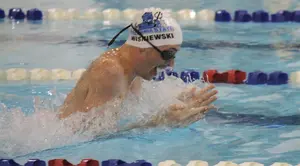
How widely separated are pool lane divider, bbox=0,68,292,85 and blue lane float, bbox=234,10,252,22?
1950mm

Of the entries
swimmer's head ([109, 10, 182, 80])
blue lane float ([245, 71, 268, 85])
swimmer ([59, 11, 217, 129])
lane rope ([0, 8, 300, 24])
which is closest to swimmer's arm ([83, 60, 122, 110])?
swimmer ([59, 11, 217, 129])

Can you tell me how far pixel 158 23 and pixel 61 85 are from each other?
155 cm

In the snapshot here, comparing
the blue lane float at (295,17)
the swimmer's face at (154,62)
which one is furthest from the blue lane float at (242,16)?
the swimmer's face at (154,62)

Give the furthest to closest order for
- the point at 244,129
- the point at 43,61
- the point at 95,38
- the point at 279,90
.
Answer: the point at 95,38 < the point at 43,61 < the point at 279,90 < the point at 244,129

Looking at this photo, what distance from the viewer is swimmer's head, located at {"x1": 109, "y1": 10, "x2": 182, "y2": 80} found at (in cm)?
331

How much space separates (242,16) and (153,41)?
352cm

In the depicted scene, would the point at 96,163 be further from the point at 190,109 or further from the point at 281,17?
the point at 281,17

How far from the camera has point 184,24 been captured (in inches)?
265

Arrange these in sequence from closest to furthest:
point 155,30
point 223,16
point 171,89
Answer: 1. point 155,30
2. point 171,89
3. point 223,16

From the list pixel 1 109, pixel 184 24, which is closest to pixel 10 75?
pixel 1 109

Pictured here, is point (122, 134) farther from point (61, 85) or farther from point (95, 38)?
point (95, 38)

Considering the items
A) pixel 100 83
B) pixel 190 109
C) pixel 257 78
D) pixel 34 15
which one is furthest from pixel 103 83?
pixel 34 15

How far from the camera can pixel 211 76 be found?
15.6ft

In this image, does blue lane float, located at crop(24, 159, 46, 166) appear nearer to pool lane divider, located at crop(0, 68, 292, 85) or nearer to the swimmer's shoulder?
the swimmer's shoulder
